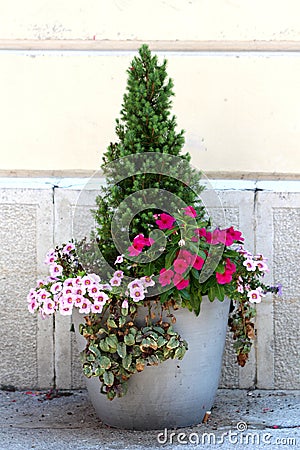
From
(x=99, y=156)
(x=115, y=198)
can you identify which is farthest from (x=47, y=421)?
(x=99, y=156)

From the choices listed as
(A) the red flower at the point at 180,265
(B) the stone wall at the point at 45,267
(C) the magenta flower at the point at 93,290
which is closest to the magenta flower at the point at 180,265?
(A) the red flower at the point at 180,265

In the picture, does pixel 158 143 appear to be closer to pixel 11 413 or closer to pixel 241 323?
pixel 241 323

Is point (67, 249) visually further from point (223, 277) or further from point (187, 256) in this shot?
point (223, 277)

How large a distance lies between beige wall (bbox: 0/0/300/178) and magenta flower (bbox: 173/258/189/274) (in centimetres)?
106

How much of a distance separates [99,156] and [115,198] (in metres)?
0.80

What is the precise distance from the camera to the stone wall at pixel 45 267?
4066 mm

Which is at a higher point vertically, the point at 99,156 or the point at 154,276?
the point at 99,156

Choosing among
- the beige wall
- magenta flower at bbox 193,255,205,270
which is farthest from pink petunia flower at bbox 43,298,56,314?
the beige wall

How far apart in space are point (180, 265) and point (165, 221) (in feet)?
0.68

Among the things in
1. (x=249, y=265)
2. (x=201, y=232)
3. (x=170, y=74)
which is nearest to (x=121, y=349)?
(x=201, y=232)

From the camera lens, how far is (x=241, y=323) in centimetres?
364

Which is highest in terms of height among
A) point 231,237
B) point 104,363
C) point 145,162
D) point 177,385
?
point 145,162

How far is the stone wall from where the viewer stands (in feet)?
13.3

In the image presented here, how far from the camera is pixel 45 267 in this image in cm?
411
